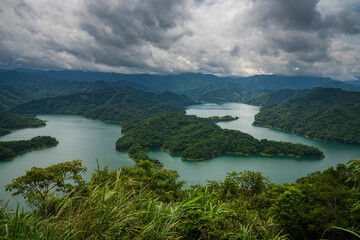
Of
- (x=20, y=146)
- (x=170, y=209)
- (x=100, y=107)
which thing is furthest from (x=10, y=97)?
(x=170, y=209)

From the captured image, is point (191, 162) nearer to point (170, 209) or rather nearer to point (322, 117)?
point (170, 209)

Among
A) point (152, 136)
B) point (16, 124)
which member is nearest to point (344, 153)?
point (152, 136)

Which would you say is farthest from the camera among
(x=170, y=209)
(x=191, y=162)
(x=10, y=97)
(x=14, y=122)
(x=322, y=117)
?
(x=10, y=97)

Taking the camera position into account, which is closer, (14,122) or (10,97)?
(14,122)

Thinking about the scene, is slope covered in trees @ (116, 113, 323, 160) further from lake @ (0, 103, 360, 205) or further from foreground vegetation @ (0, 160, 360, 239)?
foreground vegetation @ (0, 160, 360, 239)

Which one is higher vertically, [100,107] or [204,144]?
[100,107]

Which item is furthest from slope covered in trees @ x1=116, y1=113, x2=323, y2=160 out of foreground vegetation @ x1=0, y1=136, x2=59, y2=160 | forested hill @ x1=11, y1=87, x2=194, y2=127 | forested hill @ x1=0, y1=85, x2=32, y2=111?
forested hill @ x1=0, y1=85, x2=32, y2=111
